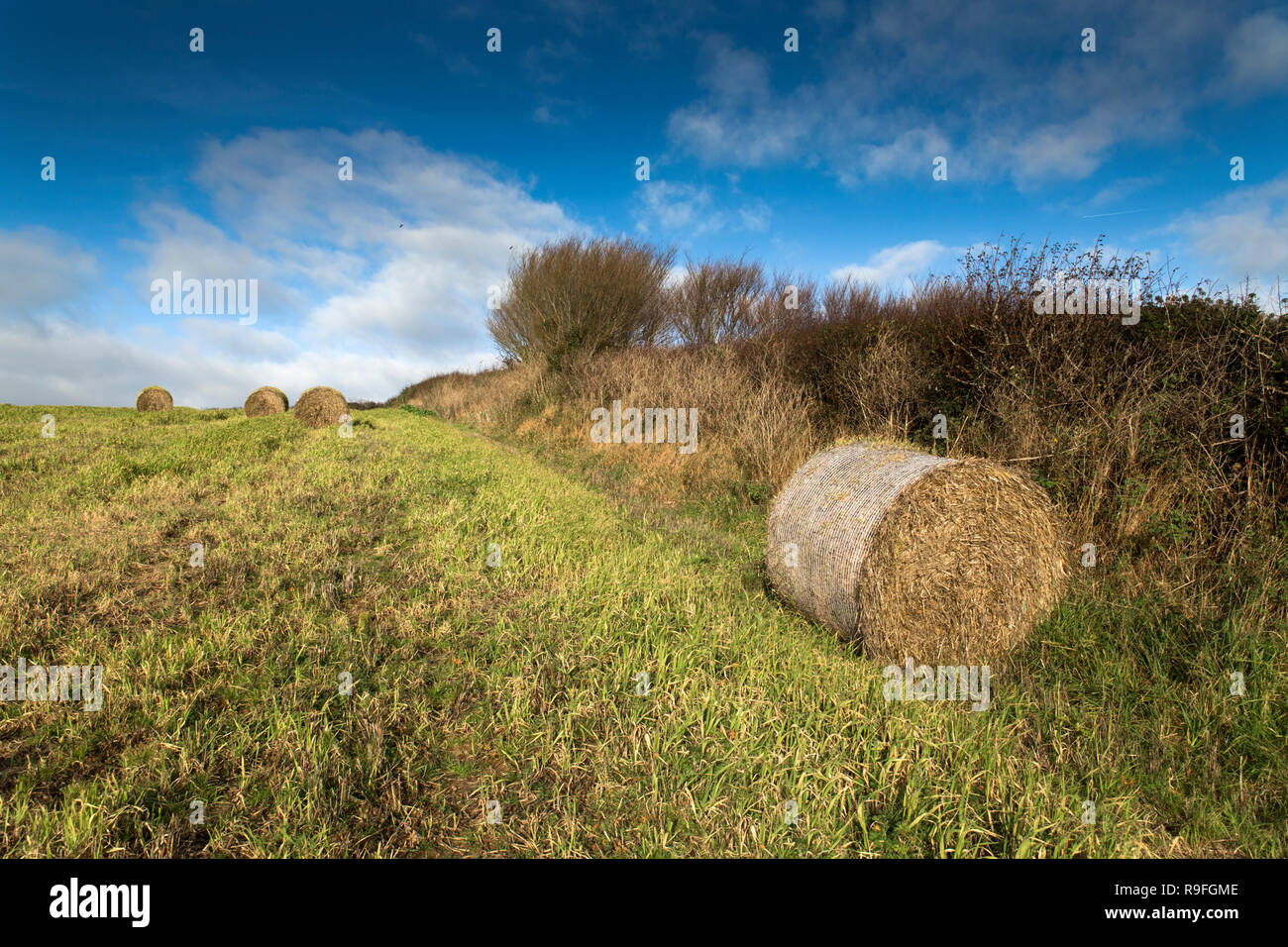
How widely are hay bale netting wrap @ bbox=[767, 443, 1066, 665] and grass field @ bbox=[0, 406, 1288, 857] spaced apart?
0.26 m

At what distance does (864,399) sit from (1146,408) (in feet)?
12.6

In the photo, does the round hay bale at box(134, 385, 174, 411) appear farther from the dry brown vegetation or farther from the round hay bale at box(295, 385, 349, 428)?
the dry brown vegetation

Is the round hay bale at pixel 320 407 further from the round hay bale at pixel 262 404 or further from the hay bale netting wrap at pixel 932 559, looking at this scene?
the hay bale netting wrap at pixel 932 559

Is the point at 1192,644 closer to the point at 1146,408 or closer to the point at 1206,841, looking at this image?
the point at 1206,841

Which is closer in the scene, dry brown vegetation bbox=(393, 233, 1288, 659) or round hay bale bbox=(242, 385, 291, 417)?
dry brown vegetation bbox=(393, 233, 1288, 659)

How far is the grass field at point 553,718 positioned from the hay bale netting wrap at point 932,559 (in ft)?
0.86

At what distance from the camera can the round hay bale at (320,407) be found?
1738 cm

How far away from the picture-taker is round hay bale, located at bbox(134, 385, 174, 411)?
846 inches

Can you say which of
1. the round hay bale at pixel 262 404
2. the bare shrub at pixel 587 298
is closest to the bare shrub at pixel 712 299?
the bare shrub at pixel 587 298

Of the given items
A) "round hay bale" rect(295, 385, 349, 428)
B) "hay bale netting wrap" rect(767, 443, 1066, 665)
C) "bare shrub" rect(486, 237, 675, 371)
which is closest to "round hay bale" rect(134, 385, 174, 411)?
"round hay bale" rect(295, 385, 349, 428)

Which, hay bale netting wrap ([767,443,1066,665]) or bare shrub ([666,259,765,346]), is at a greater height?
bare shrub ([666,259,765,346])

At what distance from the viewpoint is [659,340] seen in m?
21.6
